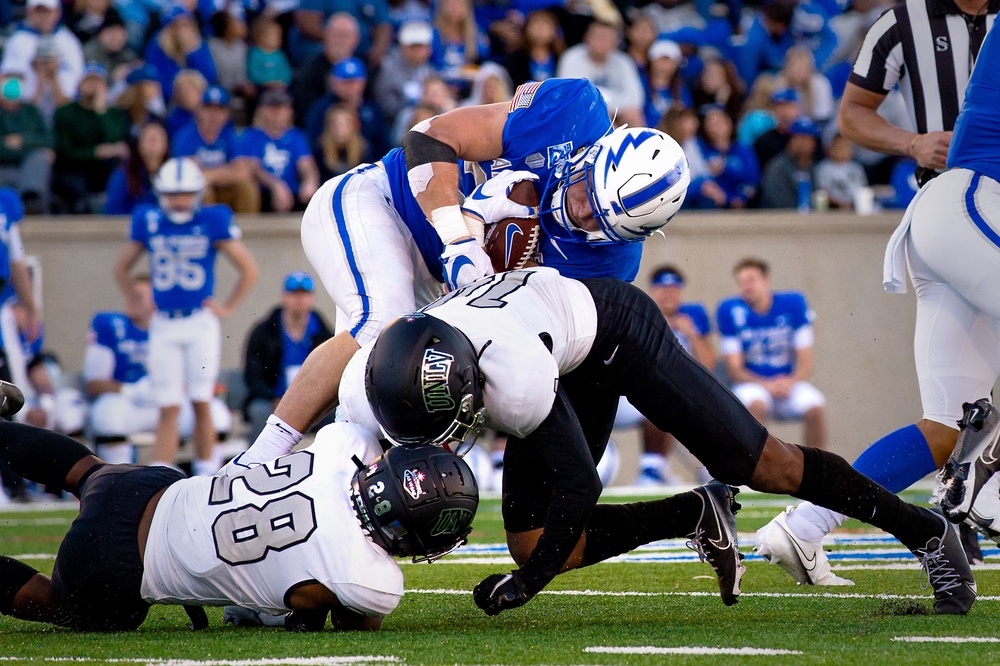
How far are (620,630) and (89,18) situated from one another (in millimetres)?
8115

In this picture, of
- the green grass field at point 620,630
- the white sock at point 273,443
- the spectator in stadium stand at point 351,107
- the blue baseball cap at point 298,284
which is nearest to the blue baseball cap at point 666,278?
the spectator in stadium stand at point 351,107

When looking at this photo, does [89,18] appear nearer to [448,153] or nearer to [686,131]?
[686,131]

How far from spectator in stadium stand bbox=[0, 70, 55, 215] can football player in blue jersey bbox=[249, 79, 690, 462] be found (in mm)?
5447

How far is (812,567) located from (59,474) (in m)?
2.07

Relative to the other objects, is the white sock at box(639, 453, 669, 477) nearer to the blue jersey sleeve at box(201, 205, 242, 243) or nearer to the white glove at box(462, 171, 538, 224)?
the blue jersey sleeve at box(201, 205, 242, 243)

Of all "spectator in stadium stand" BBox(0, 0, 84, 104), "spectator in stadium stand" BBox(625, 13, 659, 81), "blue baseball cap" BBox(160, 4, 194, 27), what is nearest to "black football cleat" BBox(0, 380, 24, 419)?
"spectator in stadium stand" BBox(0, 0, 84, 104)

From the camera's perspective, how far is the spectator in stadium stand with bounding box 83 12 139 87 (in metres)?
9.73

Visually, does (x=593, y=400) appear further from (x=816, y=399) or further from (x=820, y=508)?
(x=816, y=399)

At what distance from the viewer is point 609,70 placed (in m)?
9.88

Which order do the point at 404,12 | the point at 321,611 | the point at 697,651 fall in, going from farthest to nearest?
the point at 404,12 → the point at 321,611 → the point at 697,651

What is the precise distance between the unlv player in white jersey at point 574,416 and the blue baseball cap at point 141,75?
663 cm

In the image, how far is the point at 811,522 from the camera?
372 centimetres

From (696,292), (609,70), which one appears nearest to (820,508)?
(696,292)

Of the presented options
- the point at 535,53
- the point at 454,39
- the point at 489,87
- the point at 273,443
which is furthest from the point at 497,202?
the point at 454,39
